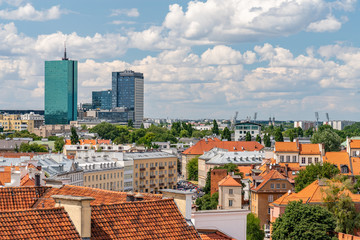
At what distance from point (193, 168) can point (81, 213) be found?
478 ft

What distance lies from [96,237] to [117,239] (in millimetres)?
660

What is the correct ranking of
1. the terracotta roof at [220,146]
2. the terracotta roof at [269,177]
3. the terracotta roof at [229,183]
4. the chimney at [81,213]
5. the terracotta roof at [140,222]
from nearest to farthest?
the chimney at [81,213] < the terracotta roof at [140,222] < the terracotta roof at [269,177] < the terracotta roof at [229,183] < the terracotta roof at [220,146]

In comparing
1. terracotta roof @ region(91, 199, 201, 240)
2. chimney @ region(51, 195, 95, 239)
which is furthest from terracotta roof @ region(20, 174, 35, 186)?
chimney @ region(51, 195, 95, 239)

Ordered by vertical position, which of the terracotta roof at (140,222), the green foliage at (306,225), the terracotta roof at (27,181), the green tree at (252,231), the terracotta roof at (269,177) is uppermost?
the terracotta roof at (140,222)

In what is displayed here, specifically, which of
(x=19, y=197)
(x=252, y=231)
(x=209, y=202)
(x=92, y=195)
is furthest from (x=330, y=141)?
(x=19, y=197)

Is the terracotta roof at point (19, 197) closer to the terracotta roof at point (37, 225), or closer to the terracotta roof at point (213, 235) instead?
the terracotta roof at point (37, 225)

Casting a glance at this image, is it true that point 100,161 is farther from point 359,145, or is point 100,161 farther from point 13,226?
point 13,226

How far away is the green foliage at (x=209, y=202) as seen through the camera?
8969 cm

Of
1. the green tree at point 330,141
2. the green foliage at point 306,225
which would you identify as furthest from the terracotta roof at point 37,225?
the green tree at point 330,141

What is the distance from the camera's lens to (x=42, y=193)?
78.3 feet

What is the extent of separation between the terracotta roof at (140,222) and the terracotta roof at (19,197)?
14.9 feet

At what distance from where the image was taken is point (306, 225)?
192ft

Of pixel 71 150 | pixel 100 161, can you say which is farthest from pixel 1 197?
pixel 71 150

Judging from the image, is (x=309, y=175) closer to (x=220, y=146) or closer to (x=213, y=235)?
(x=213, y=235)
